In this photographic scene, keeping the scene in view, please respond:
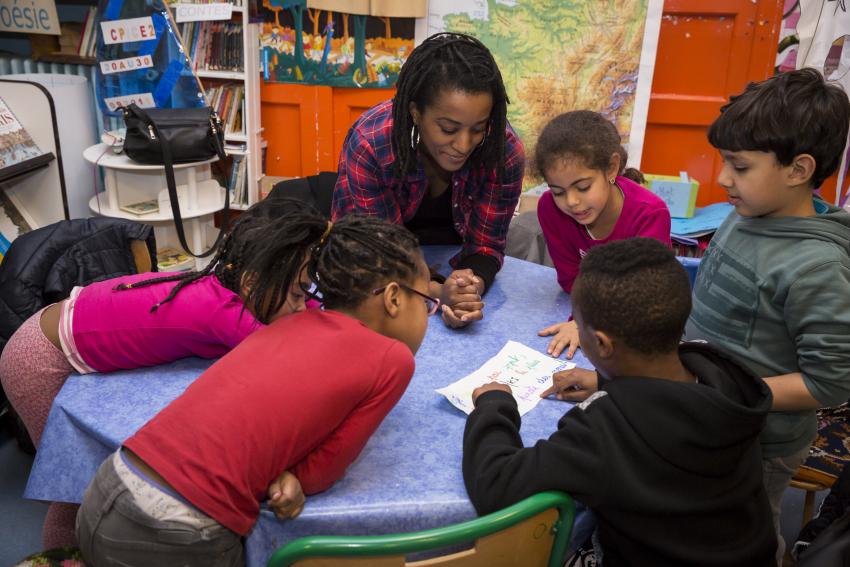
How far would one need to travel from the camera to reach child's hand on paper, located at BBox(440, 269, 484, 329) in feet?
5.61

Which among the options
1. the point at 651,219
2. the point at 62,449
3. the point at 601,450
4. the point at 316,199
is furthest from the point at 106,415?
the point at 316,199

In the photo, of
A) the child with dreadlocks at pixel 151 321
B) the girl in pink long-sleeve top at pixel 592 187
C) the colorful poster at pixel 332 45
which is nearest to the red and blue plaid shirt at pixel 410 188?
the girl in pink long-sleeve top at pixel 592 187

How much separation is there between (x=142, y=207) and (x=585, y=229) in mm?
2493

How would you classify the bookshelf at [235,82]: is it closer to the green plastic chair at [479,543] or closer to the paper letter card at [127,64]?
the paper letter card at [127,64]

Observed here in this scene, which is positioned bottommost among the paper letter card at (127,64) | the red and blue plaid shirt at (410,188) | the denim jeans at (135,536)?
the denim jeans at (135,536)

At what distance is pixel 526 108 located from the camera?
348cm

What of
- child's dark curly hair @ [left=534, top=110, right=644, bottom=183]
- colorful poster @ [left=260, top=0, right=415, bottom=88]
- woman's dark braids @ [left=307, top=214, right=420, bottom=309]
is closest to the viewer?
woman's dark braids @ [left=307, top=214, right=420, bottom=309]

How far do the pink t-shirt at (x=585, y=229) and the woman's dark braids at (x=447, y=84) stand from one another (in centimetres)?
23

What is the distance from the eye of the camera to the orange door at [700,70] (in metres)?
3.21

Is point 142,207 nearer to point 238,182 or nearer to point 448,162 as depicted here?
point 238,182

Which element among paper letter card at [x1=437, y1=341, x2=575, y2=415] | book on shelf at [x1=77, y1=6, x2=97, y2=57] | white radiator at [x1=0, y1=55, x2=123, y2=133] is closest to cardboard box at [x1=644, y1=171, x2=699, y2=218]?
paper letter card at [x1=437, y1=341, x2=575, y2=415]

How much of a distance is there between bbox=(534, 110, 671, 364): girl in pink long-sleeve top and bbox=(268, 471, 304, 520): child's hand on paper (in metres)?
0.84

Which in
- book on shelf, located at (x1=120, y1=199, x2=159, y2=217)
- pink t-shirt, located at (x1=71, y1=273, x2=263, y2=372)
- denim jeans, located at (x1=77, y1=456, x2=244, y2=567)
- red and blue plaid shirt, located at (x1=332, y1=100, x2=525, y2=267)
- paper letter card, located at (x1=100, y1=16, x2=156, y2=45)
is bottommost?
book on shelf, located at (x1=120, y1=199, x2=159, y2=217)

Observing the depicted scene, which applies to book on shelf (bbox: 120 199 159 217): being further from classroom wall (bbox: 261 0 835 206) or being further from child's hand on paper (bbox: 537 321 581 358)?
child's hand on paper (bbox: 537 321 581 358)
